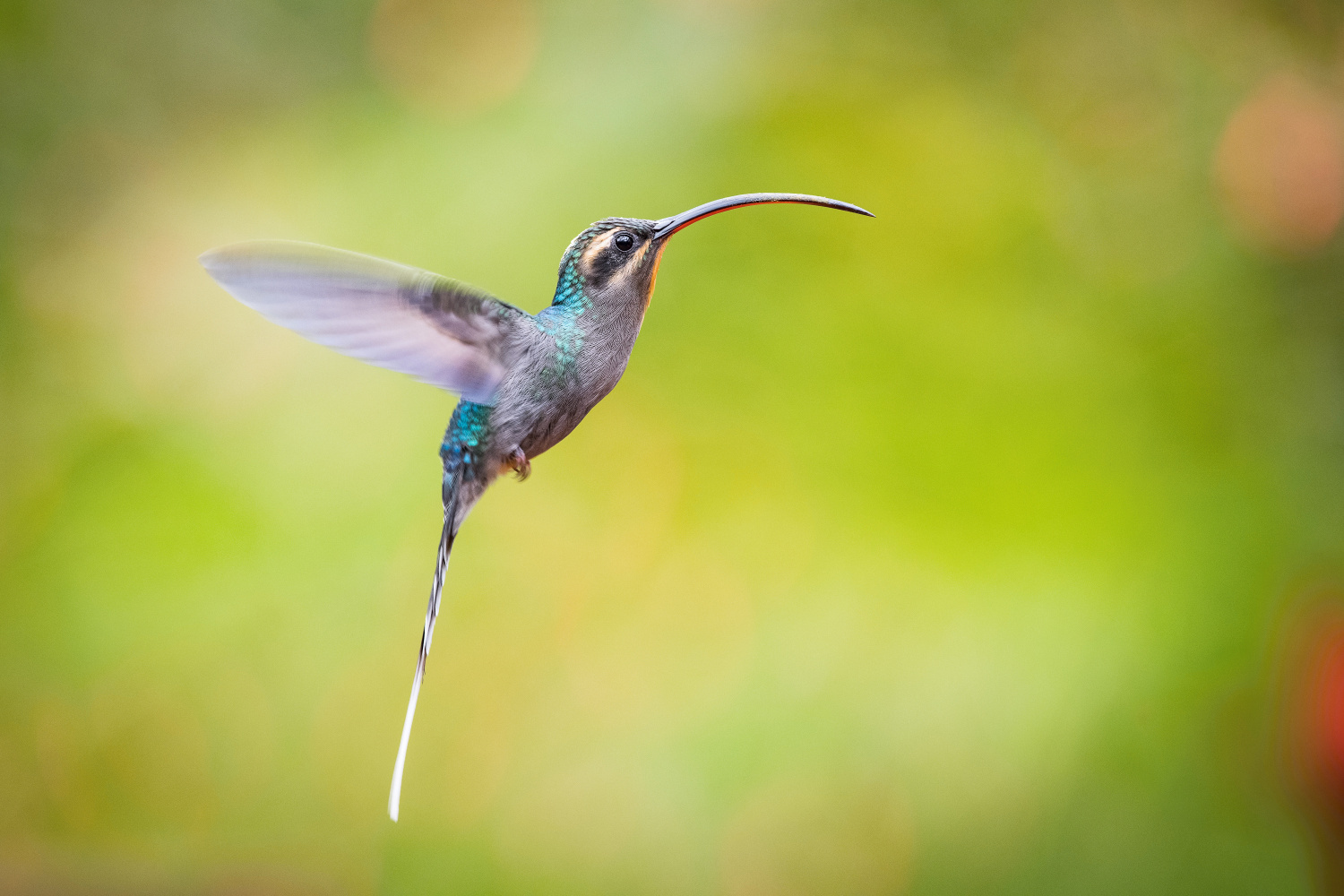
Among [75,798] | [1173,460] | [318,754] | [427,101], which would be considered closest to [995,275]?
[1173,460]

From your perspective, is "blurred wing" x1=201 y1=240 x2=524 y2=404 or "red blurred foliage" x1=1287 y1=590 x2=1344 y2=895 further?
"red blurred foliage" x1=1287 y1=590 x2=1344 y2=895

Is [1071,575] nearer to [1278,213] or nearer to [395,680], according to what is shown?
[1278,213]

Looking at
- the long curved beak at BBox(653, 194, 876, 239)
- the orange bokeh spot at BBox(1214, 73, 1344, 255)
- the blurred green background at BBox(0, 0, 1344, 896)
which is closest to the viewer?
the long curved beak at BBox(653, 194, 876, 239)

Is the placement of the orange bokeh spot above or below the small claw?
above

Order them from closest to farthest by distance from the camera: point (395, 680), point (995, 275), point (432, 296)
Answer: point (432, 296)
point (395, 680)
point (995, 275)

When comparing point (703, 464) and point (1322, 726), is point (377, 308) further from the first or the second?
point (1322, 726)

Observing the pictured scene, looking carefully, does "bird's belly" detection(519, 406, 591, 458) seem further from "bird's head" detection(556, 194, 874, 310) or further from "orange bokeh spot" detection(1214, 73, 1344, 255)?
"orange bokeh spot" detection(1214, 73, 1344, 255)

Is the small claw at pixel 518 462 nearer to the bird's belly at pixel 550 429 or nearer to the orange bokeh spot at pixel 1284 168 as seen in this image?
the bird's belly at pixel 550 429

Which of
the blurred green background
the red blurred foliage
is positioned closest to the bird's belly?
the blurred green background
